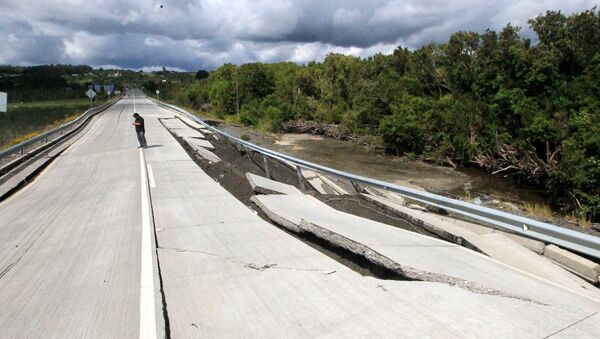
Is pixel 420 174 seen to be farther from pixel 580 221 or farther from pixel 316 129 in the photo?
pixel 316 129

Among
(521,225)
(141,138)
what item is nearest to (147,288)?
(521,225)

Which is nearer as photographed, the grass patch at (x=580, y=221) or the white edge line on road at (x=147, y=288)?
the white edge line on road at (x=147, y=288)

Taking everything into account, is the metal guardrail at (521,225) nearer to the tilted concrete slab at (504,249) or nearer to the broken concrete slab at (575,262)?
the tilted concrete slab at (504,249)

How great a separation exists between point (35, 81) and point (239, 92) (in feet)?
330

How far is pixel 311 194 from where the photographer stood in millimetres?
10500

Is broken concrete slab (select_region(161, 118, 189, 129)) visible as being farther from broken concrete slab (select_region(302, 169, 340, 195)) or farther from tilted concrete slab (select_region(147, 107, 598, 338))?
tilted concrete slab (select_region(147, 107, 598, 338))

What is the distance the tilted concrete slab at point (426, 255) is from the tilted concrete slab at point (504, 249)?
22 centimetres

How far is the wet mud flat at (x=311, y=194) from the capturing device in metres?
5.53

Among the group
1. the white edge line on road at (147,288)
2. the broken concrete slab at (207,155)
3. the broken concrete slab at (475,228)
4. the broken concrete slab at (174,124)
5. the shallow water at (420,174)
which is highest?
the broken concrete slab at (475,228)

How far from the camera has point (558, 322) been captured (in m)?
3.60

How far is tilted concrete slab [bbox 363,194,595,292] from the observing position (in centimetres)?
536

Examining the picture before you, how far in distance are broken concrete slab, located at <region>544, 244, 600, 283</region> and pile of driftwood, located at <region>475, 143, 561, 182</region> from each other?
16.9m

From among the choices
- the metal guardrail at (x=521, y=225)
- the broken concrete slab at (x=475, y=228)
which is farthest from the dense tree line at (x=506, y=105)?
the metal guardrail at (x=521, y=225)

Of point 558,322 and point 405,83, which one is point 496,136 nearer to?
point 405,83
